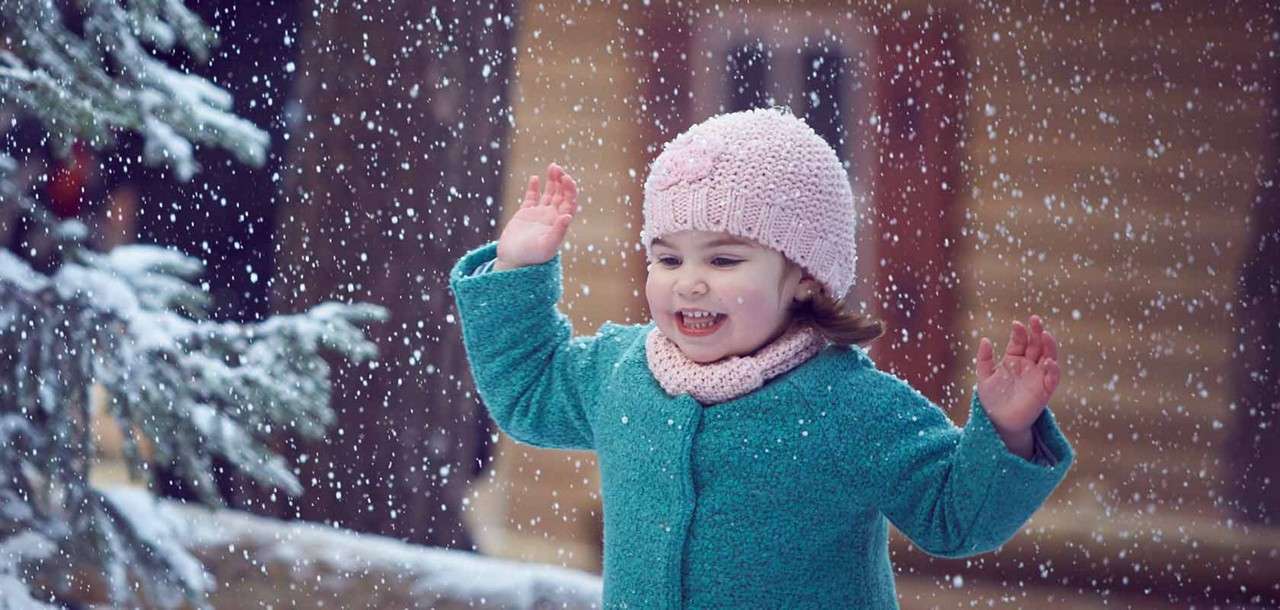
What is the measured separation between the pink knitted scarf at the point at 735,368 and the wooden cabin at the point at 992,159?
141cm

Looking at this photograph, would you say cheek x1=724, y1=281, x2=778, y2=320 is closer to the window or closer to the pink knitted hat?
the pink knitted hat

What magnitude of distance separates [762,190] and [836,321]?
13 cm

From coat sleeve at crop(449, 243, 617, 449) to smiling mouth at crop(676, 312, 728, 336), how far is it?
14cm

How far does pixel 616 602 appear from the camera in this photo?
1.20m

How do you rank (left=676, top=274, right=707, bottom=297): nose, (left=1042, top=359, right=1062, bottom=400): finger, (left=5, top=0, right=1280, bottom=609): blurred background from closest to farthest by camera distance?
(left=1042, top=359, right=1062, bottom=400): finger
(left=676, top=274, right=707, bottom=297): nose
(left=5, top=0, right=1280, bottom=609): blurred background

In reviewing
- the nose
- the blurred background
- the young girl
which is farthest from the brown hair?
the blurred background

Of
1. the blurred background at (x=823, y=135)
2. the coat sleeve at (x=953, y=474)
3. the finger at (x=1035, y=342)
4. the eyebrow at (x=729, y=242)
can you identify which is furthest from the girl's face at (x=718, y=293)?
the blurred background at (x=823, y=135)

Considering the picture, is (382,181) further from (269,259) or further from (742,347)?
(742,347)

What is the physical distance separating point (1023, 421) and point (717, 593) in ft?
0.97

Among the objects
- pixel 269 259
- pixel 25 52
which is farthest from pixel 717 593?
pixel 269 259

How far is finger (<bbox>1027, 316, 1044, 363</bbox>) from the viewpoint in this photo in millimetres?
1062

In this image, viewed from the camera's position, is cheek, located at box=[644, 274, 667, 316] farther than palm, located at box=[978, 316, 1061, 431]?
Yes

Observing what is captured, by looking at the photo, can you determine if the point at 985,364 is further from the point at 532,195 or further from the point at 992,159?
the point at 992,159

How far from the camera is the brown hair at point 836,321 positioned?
1182mm
